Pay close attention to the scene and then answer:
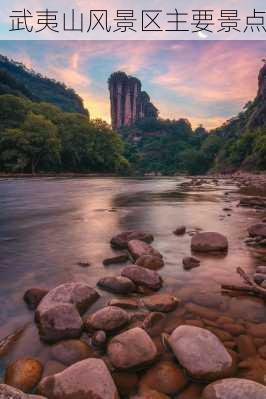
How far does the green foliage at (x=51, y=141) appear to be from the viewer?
5769 centimetres

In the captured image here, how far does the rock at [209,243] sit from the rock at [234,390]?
4.50m

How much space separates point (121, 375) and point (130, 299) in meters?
1.54

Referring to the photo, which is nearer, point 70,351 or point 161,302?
point 70,351

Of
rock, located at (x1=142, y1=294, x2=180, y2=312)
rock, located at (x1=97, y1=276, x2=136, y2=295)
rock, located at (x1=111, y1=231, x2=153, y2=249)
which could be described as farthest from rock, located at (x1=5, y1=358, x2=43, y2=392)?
rock, located at (x1=111, y1=231, x2=153, y2=249)

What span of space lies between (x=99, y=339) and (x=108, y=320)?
0.96 ft

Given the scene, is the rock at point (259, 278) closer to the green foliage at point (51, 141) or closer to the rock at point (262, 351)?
the rock at point (262, 351)

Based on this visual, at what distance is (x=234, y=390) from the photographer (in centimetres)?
252

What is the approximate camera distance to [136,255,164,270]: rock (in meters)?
5.85

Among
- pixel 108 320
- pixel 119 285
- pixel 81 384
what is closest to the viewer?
pixel 81 384

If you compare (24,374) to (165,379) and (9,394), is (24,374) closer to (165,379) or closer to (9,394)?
(9,394)

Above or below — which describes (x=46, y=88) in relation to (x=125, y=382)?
above

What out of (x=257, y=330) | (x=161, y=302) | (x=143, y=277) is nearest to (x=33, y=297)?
(x=143, y=277)

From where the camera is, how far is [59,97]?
169000 mm

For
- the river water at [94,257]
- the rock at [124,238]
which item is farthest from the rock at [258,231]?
the rock at [124,238]
